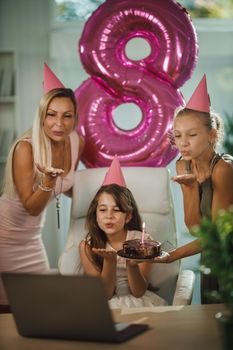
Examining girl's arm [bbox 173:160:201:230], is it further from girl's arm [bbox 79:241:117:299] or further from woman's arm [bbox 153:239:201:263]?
girl's arm [bbox 79:241:117:299]

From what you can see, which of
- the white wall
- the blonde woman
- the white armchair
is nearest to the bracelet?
the blonde woman

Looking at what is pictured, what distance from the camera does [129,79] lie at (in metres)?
3.55

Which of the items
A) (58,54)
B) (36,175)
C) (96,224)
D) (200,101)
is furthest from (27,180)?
(58,54)

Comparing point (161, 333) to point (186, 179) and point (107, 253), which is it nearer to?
point (107, 253)

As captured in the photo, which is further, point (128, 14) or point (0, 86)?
point (0, 86)

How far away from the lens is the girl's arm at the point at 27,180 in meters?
3.48

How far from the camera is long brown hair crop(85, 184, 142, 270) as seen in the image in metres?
3.28

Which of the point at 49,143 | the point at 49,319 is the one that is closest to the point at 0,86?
the point at 49,143

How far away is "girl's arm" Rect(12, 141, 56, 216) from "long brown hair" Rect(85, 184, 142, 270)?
276 mm

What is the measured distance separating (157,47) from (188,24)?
0.17m

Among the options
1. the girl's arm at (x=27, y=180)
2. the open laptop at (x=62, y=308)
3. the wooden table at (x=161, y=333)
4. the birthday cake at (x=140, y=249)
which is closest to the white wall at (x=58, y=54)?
the girl's arm at (x=27, y=180)

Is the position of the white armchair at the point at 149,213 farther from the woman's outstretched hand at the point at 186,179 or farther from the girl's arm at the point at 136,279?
the girl's arm at the point at 136,279

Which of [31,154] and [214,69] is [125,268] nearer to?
[31,154]

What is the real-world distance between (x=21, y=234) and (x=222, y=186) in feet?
3.01
